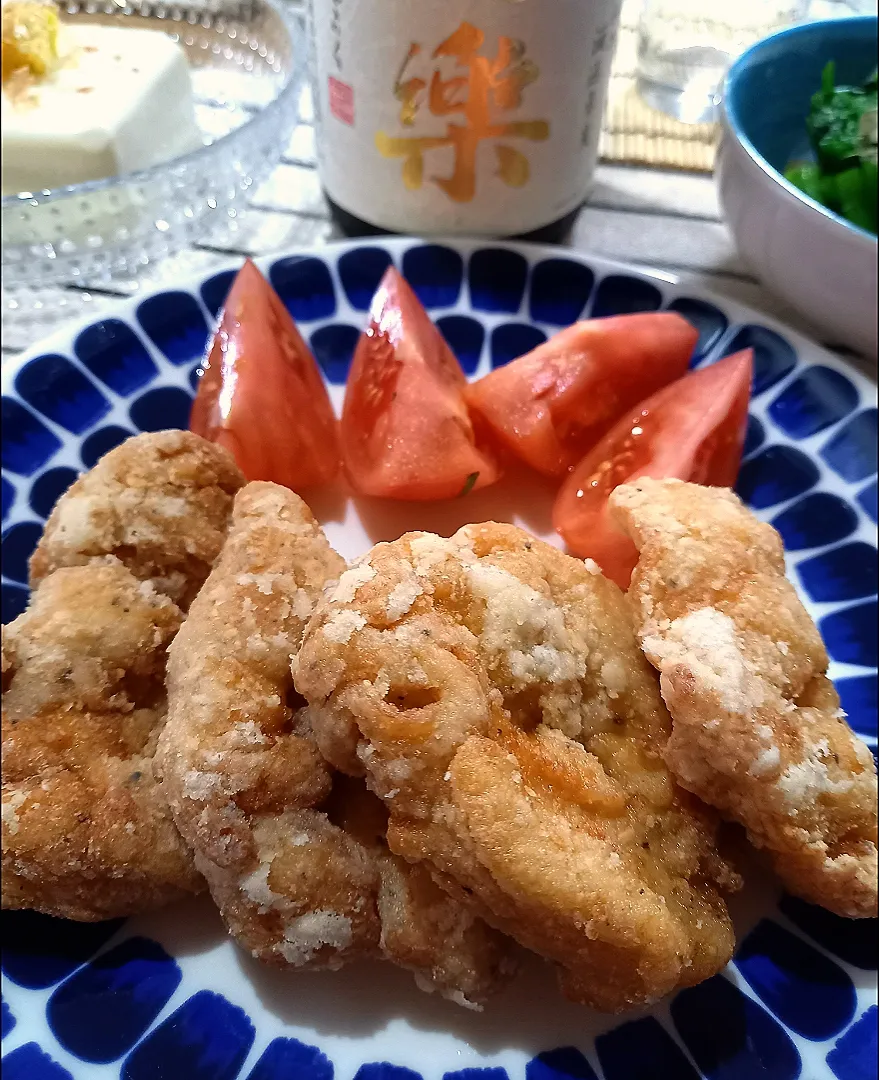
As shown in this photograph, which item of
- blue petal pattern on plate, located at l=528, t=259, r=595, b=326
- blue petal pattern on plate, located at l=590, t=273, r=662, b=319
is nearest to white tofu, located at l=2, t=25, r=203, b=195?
blue petal pattern on plate, located at l=528, t=259, r=595, b=326

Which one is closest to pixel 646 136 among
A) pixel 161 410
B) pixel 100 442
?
pixel 161 410

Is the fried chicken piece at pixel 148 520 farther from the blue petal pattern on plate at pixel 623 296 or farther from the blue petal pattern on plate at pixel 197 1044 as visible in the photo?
the blue petal pattern on plate at pixel 623 296

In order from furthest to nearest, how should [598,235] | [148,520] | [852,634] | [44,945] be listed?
[598,235], [852,634], [148,520], [44,945]

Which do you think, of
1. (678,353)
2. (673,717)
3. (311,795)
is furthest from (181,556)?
(678,353)

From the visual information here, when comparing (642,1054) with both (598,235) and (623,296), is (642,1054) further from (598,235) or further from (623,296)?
(598,235)

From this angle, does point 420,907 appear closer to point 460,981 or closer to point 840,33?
point 460,981

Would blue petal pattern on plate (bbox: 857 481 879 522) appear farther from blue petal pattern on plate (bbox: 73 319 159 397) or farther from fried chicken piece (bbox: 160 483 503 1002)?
blue petal pattern on plate (bbox: 73 319 159 397)

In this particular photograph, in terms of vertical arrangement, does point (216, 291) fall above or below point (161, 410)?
above
